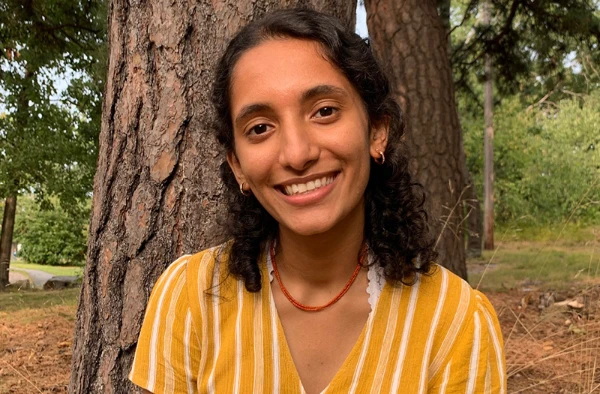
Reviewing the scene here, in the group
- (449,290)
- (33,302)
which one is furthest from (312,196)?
(33,302)

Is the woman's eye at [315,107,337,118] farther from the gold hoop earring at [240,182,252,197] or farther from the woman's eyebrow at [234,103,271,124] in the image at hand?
the gold hoop earring at [240,182,252,197]

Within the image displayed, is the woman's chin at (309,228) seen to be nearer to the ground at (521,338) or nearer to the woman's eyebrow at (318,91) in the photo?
the woman's eyebrow at (318,91)

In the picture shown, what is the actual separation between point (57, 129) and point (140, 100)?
26.8ft

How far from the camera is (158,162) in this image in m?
1.96

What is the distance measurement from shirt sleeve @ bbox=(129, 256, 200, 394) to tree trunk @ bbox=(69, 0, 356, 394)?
0.41m

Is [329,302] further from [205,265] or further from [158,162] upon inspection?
[158,162]

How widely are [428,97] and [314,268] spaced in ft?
10.7

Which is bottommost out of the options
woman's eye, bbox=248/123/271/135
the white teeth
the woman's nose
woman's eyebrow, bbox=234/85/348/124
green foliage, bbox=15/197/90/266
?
the white teeth

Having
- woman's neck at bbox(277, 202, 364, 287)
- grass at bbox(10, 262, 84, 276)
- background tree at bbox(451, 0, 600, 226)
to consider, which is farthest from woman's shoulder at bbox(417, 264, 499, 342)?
grass at bbox(10, 262, 84, 276)

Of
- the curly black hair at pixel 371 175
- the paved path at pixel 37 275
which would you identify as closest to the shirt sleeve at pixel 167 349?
the curly black hair at pixel 371 175

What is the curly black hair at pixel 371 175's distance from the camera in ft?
5.07

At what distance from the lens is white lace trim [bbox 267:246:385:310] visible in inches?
66.1

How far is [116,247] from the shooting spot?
6.57 ft

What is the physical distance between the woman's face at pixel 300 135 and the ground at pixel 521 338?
1.64 metres
